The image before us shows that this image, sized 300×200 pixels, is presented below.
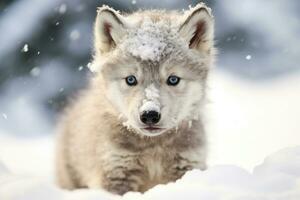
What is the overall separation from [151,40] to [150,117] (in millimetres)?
615

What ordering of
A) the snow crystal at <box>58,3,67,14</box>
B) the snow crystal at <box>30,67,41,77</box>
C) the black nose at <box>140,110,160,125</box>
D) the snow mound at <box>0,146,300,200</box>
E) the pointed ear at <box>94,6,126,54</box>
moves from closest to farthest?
1. the snow mound at <box>0,146,300,200</box>
2. the black nose at <box>140,110,160,125</box>
3. the pointed ear at <box>94,6,126,54</box>
4. the snow crystal at <box>30,67,41,77</box>
5. the snow crystal at <box>58,3,67,14</box>

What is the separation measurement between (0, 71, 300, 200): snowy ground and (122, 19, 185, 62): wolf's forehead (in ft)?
1.70

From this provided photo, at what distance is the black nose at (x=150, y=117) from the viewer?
489 cm

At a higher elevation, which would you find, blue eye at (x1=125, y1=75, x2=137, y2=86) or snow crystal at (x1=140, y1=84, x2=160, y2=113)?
blue eye at (x1=125, y1=75, x2=137, y2=86)

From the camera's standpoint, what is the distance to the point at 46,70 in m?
8.80

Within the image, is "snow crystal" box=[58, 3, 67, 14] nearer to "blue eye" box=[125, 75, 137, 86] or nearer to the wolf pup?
the wolf pup

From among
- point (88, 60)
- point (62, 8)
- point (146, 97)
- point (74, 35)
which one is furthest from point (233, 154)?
point (62, 8)

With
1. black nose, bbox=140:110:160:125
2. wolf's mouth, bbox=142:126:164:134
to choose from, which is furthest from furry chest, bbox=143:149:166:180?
black nose, bbox=140:110:160:125

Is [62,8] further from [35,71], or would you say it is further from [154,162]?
[154,162]

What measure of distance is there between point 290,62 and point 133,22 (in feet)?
12.0

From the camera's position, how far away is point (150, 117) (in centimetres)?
490

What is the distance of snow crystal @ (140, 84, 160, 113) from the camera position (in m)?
4.90

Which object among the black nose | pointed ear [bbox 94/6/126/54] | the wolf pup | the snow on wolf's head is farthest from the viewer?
pointed ear [bbox 94/6/126/54]

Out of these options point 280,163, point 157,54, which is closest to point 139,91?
point 157,54
